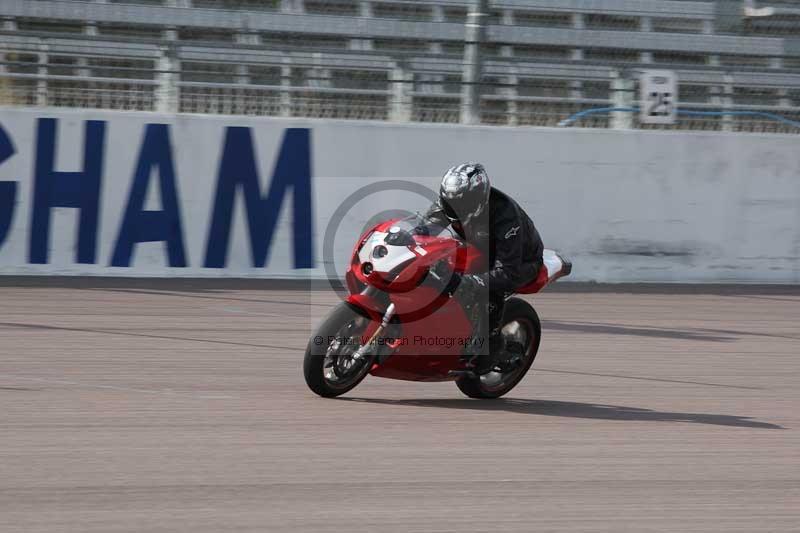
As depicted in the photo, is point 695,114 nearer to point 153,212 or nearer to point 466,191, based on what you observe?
point 153,212

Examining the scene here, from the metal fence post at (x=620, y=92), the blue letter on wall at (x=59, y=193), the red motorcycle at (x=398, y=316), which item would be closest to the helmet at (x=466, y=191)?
the red motorcycle at (x=398, y=316)

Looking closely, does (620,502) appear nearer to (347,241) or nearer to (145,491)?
(145,491)

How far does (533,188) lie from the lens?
14.2 metres

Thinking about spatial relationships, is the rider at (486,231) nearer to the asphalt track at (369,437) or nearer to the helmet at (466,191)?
the helmet at (466,191)

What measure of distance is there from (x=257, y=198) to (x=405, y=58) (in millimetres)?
2706

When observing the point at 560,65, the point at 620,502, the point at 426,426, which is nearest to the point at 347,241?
the point at 560,65

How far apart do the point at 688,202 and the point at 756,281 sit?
1.33 meters

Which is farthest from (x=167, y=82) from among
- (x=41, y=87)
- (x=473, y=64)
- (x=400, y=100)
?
(x=473, y=64)

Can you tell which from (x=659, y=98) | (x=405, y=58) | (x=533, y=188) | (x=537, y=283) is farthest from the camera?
(x=659, y=98)

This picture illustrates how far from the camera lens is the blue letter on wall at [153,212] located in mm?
12930

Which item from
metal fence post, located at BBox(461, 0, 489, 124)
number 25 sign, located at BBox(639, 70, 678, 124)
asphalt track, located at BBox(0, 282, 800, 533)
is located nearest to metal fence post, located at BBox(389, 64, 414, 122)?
metal fence post, located at BBox(461, 0, 489, 124)

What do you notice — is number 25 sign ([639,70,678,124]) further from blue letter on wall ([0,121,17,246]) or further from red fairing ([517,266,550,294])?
red fairing ([517,266,550,294])

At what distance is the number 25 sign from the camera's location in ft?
48.4

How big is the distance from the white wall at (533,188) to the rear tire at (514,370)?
18.8 feet
